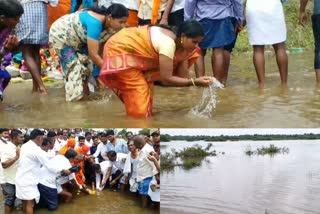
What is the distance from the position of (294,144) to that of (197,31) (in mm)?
1120

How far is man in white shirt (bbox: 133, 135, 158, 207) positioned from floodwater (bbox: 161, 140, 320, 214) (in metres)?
0.10

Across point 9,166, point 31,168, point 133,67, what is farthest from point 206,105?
point 9,166

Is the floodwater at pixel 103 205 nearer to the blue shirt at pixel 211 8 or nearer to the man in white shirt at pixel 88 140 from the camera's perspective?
the man in white shirt at pixel 88 140

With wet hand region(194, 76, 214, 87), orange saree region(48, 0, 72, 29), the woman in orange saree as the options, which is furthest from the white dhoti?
orange saree region(48, 0, 72, 29)

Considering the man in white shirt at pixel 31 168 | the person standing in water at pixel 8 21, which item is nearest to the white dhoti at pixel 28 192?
the man in white shirt at pixel 31 168

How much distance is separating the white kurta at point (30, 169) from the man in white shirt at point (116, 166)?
41cm

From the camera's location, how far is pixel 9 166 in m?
3.07

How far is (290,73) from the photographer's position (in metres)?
6.49

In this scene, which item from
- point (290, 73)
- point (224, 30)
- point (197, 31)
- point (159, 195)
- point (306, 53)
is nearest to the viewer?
point (159, 195)

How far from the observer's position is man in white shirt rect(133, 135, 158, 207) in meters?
3.10

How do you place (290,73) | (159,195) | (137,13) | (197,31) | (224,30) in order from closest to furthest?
(159,195), (197,31), (224,30), (137,13), (290,73)

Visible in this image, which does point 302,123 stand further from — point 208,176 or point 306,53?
point 306,53

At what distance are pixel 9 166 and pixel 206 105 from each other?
1.95 m

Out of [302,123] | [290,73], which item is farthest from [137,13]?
[302,123]
